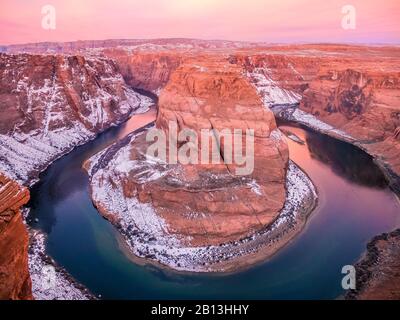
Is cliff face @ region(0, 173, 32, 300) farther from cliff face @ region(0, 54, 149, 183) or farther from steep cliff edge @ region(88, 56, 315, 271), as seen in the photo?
cliff face @ region(0, 54, 149, 183)

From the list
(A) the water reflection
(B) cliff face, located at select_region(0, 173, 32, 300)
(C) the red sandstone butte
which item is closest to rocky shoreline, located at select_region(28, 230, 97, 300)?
(C) the red sandstone butte

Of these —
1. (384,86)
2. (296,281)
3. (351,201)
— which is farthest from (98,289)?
(384,86)

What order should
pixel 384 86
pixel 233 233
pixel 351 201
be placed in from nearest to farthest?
pixel 233 233 < pixel 351 201 < pixel 384 86

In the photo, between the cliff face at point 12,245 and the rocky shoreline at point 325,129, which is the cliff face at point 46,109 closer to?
the cliff face at point 12,245

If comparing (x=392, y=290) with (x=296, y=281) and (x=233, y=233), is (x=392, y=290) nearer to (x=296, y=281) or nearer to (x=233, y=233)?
(x=296, y=281)

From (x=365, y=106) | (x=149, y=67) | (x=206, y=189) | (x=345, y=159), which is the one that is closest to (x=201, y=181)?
(x=206, y=189)

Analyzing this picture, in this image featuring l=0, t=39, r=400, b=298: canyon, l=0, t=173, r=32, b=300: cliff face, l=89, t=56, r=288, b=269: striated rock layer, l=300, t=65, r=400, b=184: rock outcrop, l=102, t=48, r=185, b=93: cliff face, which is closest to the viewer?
l=0, t=173, r=32, b=300: cliff face
